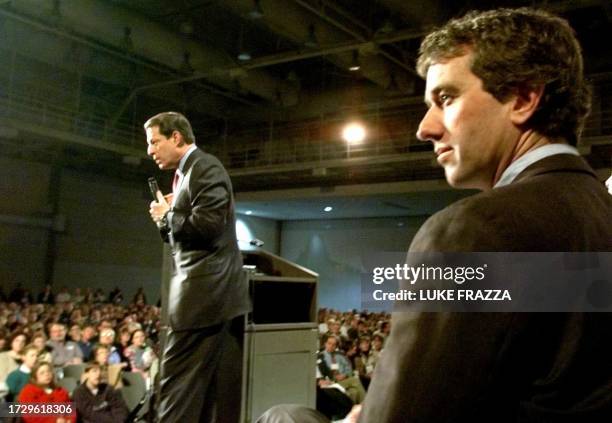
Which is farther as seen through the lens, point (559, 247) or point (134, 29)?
point (134, 29)

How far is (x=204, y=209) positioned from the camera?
187 cm

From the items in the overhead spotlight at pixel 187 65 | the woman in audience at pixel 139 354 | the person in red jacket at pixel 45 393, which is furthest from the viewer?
the overhead spotlight at pixel 187 65

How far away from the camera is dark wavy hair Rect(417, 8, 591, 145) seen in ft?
2.34

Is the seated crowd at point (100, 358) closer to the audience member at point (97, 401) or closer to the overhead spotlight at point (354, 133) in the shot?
the audience member at point (97, 401)

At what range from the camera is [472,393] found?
0.55 meters

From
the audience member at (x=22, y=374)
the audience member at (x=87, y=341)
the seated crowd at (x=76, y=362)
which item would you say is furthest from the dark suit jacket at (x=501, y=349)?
the audience member at (x=87, y=341)

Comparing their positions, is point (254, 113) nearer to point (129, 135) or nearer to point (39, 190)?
point (129, 135)

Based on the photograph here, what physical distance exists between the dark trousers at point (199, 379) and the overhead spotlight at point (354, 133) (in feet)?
34.2

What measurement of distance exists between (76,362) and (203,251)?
4.70 m

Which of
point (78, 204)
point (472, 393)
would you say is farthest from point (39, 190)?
point (472, 393)

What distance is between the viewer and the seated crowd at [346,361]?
412 cm

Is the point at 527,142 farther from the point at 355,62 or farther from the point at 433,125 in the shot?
the point at 355,62

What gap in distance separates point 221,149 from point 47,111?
4121 millimetres

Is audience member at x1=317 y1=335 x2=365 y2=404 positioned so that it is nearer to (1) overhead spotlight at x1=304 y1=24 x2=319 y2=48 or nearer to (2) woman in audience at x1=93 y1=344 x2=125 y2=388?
(2) woman in audience at x1=93 y1=344 x2=125 y2=388
